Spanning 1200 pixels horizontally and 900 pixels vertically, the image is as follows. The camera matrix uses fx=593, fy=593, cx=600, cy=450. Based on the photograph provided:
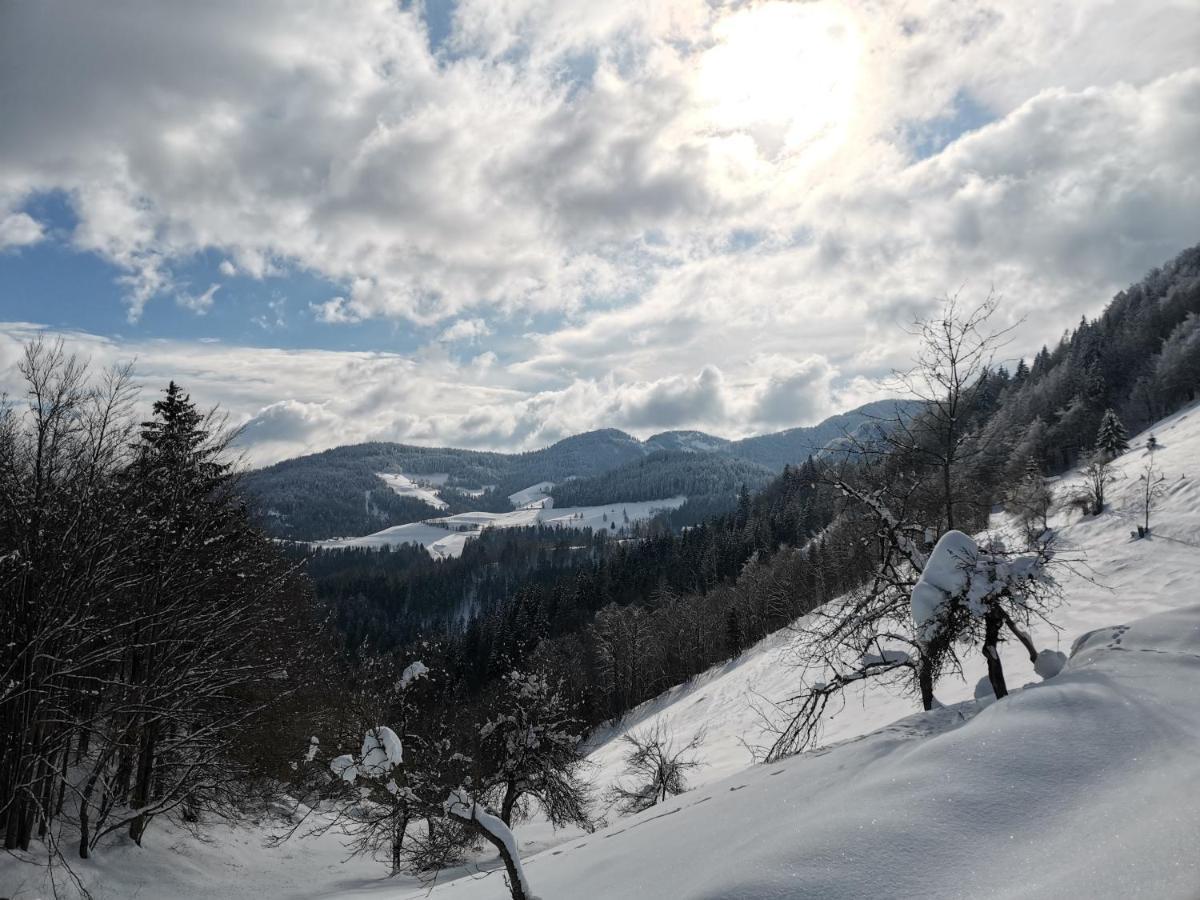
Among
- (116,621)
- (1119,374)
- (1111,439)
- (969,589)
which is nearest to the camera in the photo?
(969,589)

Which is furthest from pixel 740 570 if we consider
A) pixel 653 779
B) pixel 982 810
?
pixel 982 810

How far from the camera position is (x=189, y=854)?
52.5 feet

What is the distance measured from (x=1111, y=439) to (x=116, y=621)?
82.8 metres

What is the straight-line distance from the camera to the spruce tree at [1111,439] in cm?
6272

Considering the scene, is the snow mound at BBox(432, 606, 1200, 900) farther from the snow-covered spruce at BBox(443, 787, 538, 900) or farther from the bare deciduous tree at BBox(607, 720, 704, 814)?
the bare deciduous tree at BBox(607, 720, 704, 814)

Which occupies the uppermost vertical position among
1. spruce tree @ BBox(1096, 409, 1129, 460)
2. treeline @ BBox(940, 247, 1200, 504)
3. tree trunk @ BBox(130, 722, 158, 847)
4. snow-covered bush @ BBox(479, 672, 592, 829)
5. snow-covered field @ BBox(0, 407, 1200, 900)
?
treeline @ BBox(940, 247, 1200, 504)

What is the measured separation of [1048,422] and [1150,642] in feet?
331

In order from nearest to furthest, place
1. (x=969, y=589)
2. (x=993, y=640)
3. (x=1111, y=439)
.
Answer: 1. (x=969, y=589)
2. (x=993, y=640)
3. (x=1111, y=439)

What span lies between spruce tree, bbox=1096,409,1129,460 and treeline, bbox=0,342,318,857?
3082 inches

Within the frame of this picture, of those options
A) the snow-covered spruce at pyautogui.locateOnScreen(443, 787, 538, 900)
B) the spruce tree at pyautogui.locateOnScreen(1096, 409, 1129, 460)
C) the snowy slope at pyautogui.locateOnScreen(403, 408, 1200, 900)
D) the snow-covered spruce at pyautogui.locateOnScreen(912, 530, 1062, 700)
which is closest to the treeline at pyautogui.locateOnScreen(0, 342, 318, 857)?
the snow-covered spruce at pyautogui.locateOnScreen(443, 787, 538, 900)

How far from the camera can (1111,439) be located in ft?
208

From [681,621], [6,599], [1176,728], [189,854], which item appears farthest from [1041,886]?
[681,621]

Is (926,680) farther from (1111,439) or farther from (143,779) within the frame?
(1111,439)

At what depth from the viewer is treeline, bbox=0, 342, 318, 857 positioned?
10344 mm
